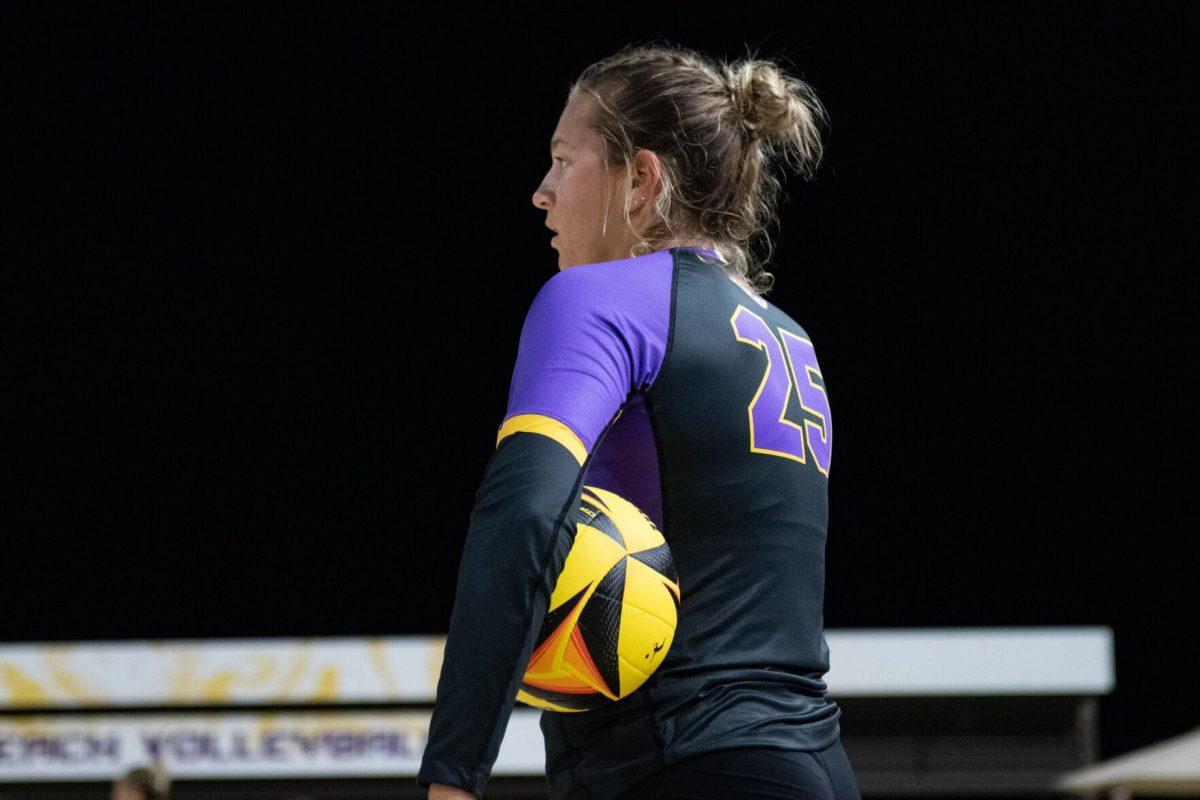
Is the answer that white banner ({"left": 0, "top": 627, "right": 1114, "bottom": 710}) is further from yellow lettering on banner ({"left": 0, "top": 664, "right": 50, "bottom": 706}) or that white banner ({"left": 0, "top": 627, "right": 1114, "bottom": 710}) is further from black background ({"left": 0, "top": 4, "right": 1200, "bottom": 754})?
black background ({"left": 0, "top": 4, "right": 1200, "bottom": 754})

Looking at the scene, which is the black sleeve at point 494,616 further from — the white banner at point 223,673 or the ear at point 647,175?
the white banner at point 223,673

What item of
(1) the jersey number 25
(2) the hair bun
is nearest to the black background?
(2) the hair bun

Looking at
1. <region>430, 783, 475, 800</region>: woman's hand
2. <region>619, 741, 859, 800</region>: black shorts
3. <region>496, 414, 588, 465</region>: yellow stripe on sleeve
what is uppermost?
<region>496, 414, 588, 465</region>: yellow stripe on sleeve

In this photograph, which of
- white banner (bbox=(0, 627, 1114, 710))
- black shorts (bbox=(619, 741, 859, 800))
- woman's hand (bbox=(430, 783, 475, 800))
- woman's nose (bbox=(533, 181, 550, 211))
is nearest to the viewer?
woman's hand (bbox=(430, 783, 475, 800))

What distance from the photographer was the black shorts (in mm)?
1342

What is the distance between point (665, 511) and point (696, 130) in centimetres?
46

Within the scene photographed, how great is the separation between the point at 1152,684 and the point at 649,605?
33.8 ft

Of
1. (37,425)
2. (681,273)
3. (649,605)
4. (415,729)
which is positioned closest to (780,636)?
(649,605)

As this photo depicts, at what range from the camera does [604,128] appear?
1658mm

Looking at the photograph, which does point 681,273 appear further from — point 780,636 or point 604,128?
point 780,636

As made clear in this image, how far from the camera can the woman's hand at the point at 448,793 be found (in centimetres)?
124

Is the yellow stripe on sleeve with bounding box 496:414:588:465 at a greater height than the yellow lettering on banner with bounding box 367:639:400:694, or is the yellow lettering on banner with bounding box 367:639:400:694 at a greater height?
the yellow stripe on sleeve with bounding box 496:414:588:465

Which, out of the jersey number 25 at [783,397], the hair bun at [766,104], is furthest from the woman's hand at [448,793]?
the hair bun at [766,104]

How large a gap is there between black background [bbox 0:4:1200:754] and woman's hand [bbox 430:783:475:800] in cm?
893
